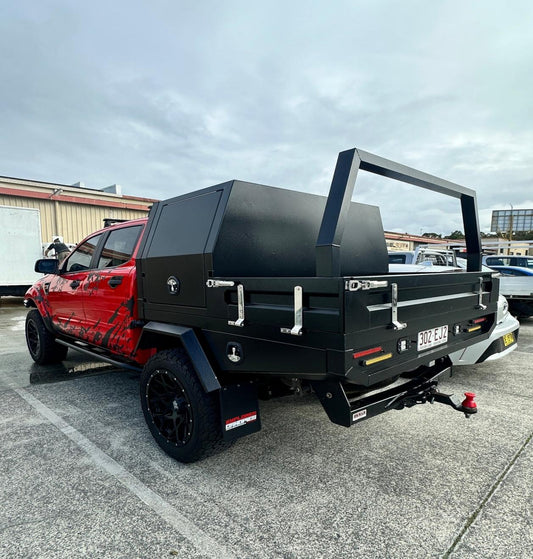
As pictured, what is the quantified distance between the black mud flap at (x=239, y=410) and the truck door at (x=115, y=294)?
1.28m

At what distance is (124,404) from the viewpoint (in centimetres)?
390

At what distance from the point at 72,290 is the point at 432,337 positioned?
3.77 m

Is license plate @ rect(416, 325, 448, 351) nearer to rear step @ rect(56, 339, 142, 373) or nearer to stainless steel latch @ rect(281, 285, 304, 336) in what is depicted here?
stainless steel latch @ rect(281, 285, 304, 336)

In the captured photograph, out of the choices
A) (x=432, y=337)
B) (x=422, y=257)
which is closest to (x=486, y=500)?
(x=432, y=337)

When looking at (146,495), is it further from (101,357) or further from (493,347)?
(493,347)

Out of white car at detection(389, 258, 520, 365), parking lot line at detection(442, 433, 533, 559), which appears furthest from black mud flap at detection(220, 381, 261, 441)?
white car at detection(389, 258, 520, 365)

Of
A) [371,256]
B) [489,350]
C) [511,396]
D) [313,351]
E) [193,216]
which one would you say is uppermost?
[193,216]

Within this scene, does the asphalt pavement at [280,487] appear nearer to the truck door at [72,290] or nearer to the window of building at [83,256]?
the truck door at [72,290]

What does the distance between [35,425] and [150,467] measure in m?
1.38

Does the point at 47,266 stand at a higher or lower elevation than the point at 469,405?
higher

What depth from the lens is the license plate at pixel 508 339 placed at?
429 centimetres

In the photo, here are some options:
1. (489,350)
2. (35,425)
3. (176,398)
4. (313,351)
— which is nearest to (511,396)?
(489,350)

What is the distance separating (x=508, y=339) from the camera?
14.3 ft

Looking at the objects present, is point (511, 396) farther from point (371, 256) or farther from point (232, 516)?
point (232, 516)
